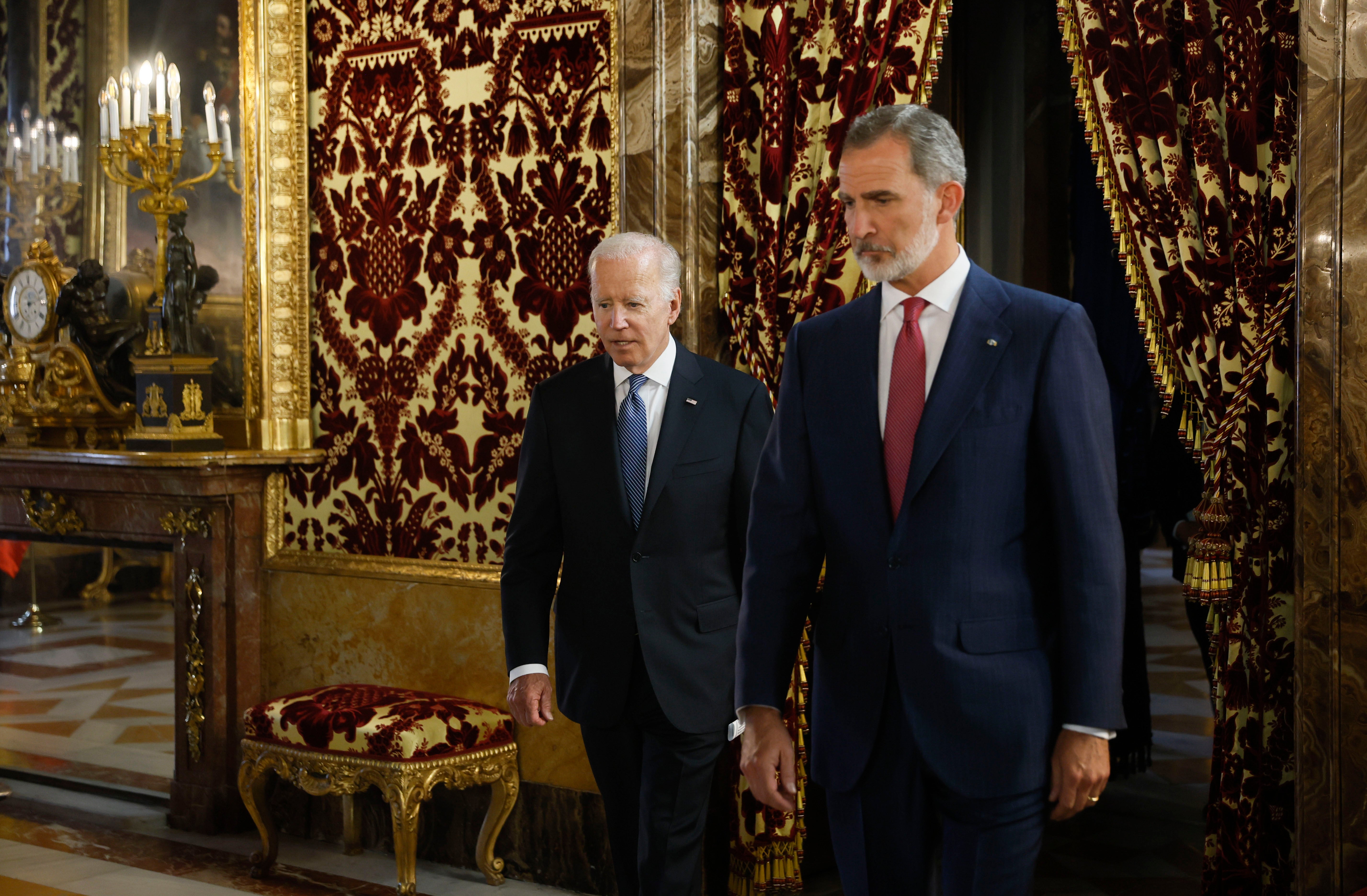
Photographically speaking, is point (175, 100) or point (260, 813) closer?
point (260, 813)

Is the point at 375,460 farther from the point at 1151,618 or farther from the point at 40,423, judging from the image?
the point at 1151,618

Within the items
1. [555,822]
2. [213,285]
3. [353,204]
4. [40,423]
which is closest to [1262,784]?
[555,822]

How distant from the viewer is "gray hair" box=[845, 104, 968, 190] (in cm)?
167

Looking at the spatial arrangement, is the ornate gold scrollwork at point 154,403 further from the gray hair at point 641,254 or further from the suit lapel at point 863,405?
the suit lapel at point 863,405

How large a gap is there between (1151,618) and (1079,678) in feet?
→ 13.2

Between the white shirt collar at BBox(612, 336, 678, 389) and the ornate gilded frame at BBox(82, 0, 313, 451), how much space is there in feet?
6.63

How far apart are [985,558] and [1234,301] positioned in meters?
1.55

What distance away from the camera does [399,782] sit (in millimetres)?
3508

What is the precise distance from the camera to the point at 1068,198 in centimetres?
422

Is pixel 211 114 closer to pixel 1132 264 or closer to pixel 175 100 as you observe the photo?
pixel 175 100

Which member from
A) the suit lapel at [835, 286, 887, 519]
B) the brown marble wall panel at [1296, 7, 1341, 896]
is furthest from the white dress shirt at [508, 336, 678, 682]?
the brown marble wall panel at [1296, 7, 1341, 896]

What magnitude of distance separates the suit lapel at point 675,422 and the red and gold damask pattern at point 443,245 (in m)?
1.20

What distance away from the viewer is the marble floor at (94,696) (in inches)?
182

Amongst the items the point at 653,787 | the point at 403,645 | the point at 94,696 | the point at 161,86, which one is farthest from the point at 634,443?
the point at 94,696
